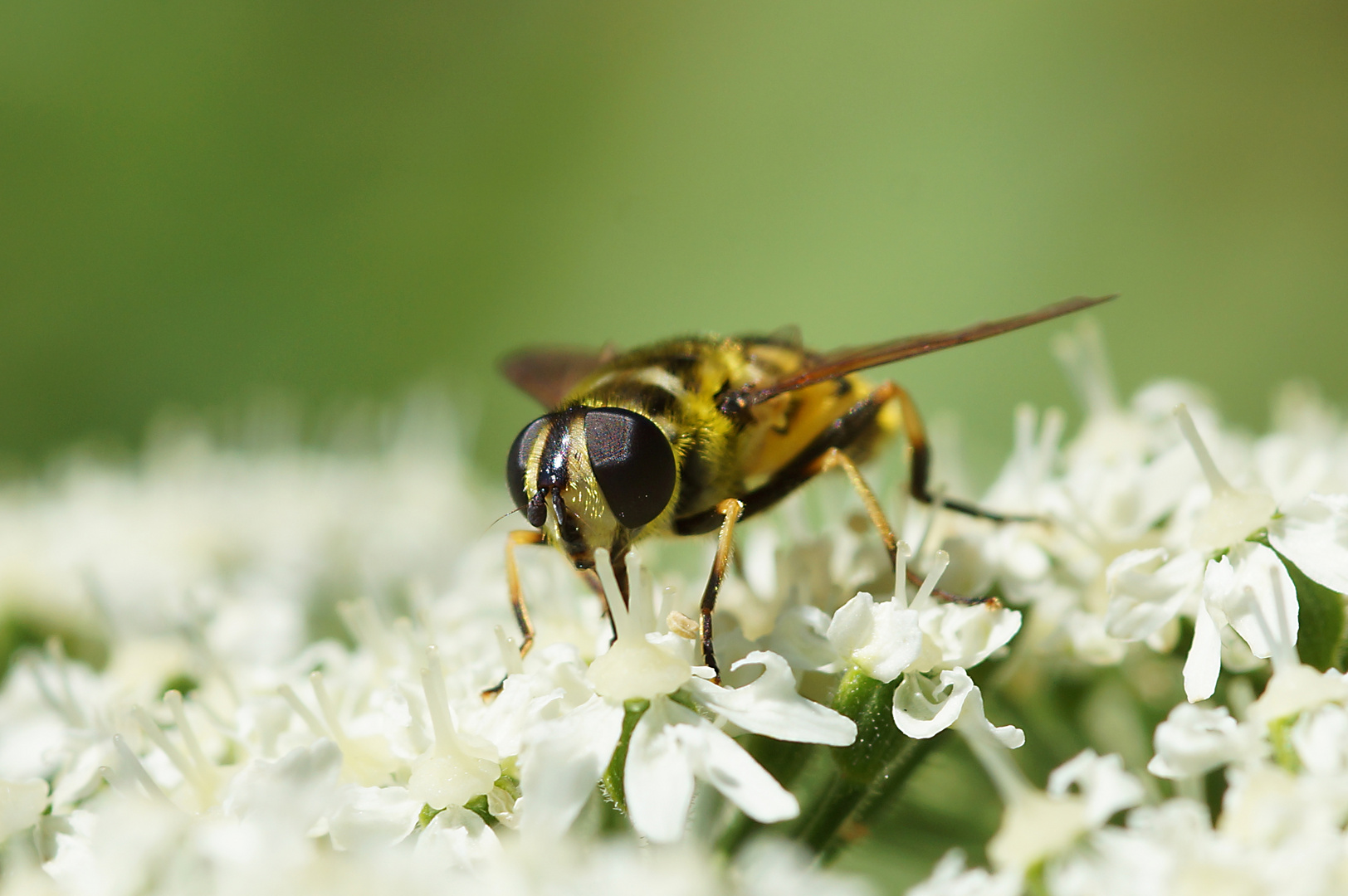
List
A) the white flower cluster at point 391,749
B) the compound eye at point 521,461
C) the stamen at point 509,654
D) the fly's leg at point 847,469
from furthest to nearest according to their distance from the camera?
the fly's leg at point 847,469
the compound eye at point 521,461
the stamen at point 509,654
the white flower cluster at point 391,749

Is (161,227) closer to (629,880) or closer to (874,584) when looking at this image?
(874,584)

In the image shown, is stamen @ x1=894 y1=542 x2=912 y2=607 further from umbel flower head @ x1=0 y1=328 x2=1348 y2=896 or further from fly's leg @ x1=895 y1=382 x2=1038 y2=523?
fly's leg @ x1=895 y1=382 x2=1038 y2=523

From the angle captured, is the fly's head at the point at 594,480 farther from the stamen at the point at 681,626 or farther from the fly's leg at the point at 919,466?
the fly's leg at the point at 919,466

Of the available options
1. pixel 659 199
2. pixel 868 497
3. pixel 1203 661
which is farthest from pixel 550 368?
pixel 659 199

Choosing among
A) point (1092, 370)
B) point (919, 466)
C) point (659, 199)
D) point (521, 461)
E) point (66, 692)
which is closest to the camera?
point (521, 461)

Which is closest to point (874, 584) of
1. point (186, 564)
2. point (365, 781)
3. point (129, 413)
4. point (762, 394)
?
point (762, 394)

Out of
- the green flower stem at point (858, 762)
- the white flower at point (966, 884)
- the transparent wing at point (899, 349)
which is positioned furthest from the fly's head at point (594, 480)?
the white flower at point (966, 884)

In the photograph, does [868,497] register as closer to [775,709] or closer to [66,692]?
[775,709]
